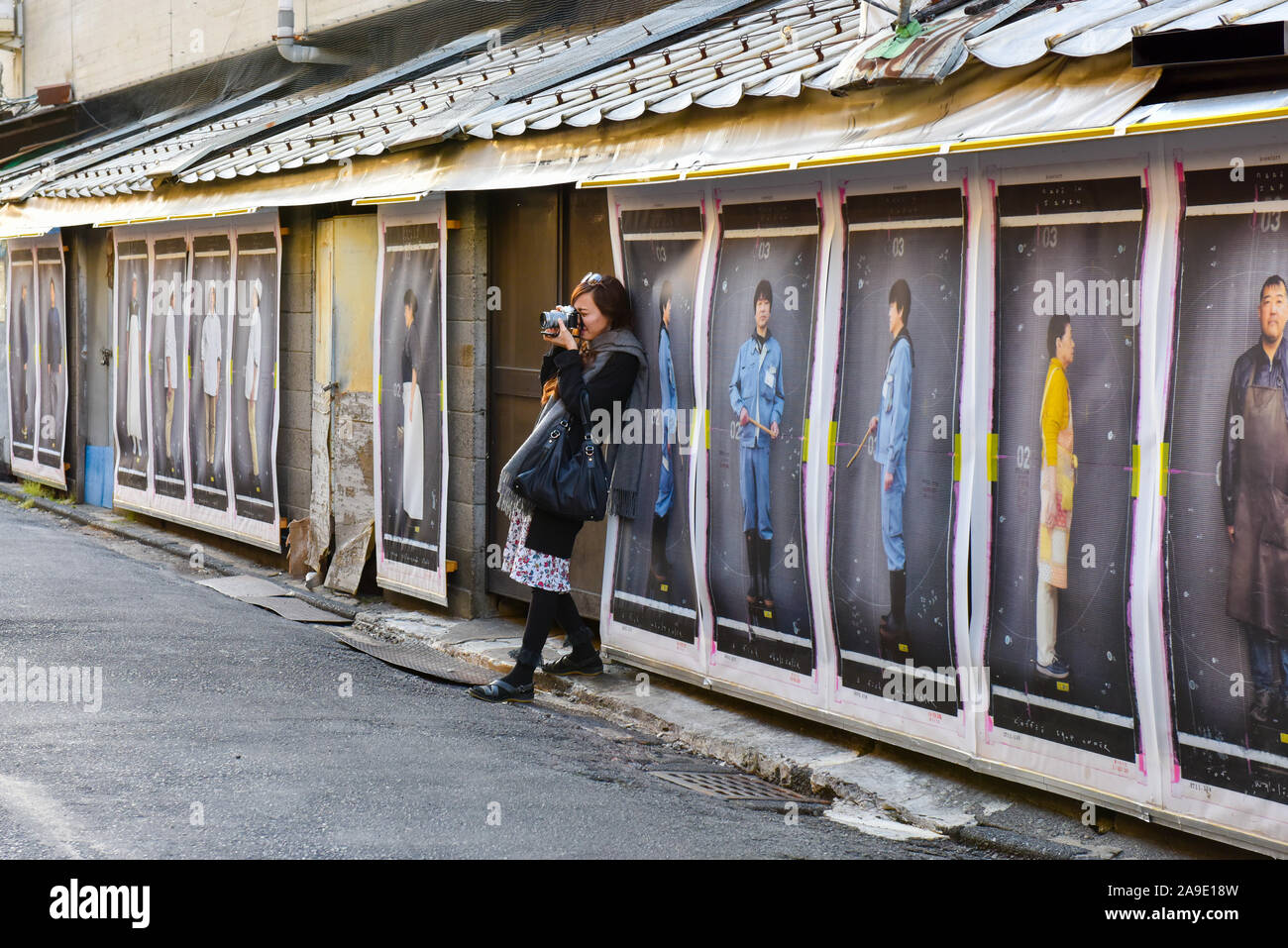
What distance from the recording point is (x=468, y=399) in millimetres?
9633

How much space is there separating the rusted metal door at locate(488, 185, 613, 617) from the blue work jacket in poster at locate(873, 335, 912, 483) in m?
2.54

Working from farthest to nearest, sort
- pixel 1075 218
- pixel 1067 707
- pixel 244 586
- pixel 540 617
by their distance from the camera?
pixel 244 586
pixel 540 617
pixel 1067 707
pixel 1075 218

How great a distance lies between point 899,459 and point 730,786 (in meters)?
1.54

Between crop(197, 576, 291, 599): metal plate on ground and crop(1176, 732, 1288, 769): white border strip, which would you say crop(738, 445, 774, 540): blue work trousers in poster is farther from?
crop(197, 576, 291, 599): metal plate on ground

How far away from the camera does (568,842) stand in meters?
5.43

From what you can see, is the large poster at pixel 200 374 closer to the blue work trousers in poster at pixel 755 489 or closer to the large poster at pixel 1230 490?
the blue work trousers in poster at pixel 755 489

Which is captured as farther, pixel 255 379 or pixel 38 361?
pixel 38 361

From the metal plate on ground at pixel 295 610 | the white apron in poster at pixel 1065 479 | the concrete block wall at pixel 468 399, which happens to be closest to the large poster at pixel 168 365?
the metal plate on ground at pixel 295 610

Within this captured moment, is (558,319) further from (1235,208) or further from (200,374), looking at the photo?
(200,374)

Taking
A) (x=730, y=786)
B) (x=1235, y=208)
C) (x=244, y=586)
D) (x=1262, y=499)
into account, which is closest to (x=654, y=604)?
(x=730, y=786)

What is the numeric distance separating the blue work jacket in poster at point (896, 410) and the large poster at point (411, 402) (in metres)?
3.87

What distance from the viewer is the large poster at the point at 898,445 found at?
6297 millimetres

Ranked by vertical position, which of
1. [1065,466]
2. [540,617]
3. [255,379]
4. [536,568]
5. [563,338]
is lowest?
[540,617]

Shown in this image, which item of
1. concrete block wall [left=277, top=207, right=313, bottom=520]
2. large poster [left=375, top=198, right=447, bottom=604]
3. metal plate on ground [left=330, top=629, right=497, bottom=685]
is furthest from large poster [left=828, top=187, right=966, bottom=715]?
concrete block wall [left=277, top=207, right=313, bottom=520]
